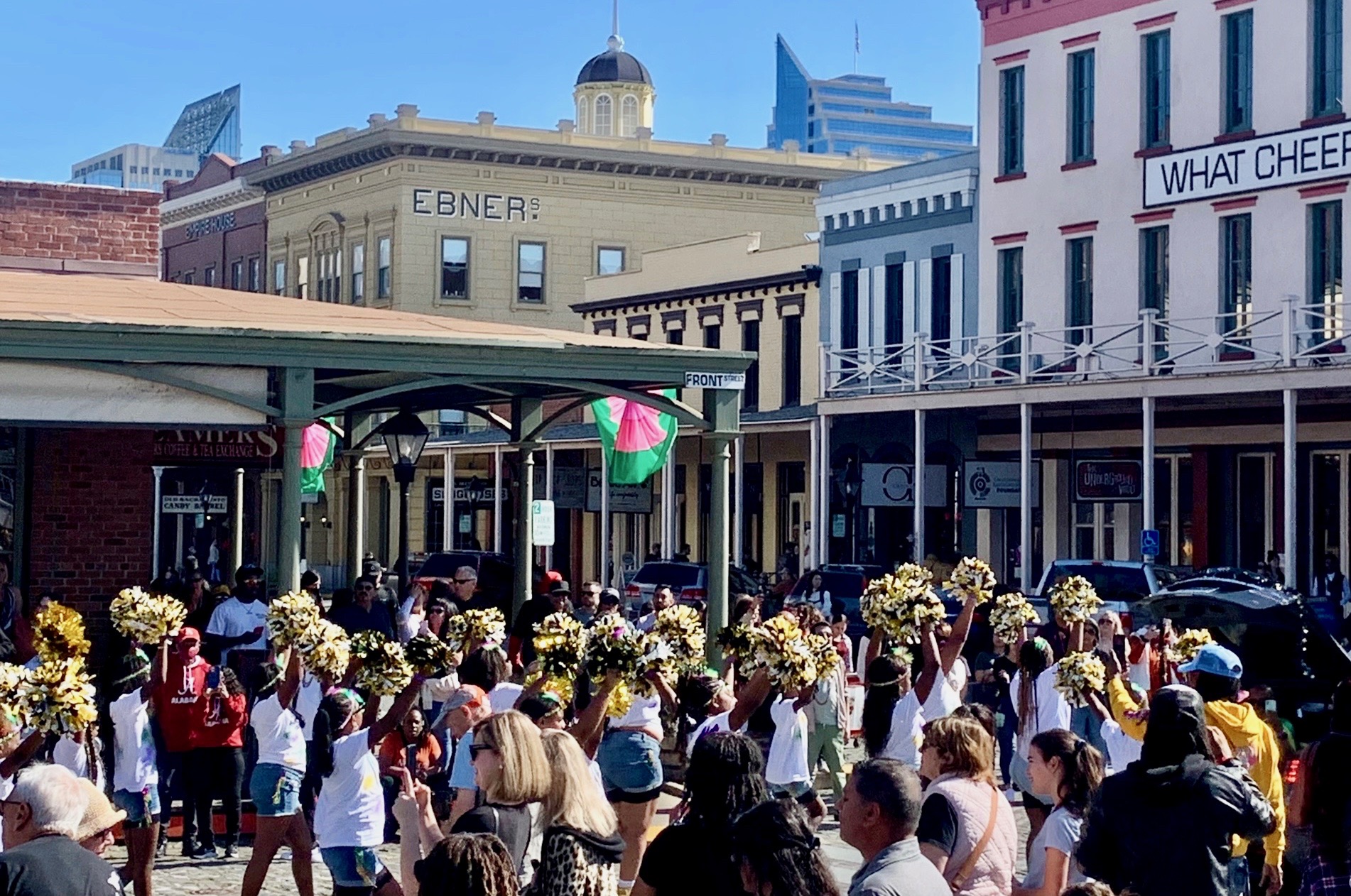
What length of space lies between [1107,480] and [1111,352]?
2.27 metres

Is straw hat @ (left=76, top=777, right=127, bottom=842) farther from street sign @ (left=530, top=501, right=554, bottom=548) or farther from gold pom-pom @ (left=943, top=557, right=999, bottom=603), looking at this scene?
street sign @ (left=530, top=501, right=554, bottom=548)

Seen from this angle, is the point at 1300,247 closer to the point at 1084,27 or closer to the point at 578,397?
the point at 1084,27

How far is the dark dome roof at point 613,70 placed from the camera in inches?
2466

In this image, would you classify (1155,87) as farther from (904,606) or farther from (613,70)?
(613,70)

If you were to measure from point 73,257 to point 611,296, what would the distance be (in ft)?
87.7

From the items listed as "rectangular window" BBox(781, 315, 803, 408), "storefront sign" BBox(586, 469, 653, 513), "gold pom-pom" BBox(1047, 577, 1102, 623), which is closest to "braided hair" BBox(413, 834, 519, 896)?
"gold pom-pom" BBox(1047, 577, 1102, 623)

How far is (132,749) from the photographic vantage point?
11.6m

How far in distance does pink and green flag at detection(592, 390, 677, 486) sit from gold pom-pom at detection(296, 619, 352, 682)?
13.7 meters

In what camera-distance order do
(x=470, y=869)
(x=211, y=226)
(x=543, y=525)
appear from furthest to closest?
(x=211, y=226) < (x=543, y=525) < (x=470, y=869)

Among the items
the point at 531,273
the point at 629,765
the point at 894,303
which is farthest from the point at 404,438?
the point at 531,273

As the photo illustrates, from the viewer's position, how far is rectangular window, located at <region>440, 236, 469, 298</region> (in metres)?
55.3

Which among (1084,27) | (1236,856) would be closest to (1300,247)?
(1084,27)

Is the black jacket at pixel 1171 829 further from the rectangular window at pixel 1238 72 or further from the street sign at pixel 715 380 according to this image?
the rectangular window at pixel 1238 72

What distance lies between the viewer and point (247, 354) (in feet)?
55.2
